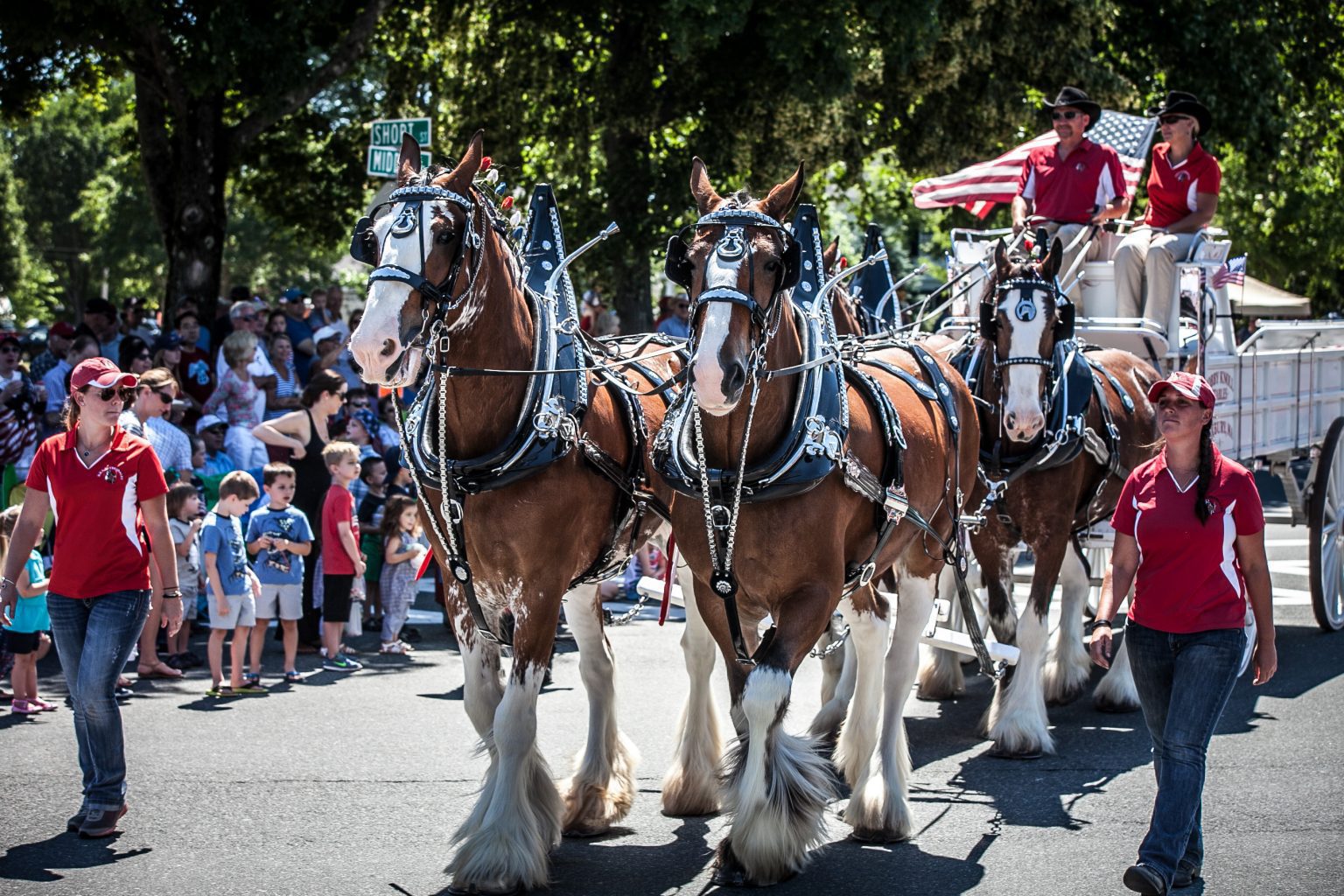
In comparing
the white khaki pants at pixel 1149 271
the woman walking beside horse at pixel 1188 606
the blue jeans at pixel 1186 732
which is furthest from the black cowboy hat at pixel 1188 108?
the blue jeans at pixel 1186 732

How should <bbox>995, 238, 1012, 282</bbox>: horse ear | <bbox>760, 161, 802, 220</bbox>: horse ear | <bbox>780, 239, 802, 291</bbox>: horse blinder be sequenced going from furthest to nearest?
<bbox>995, 238, 1012, 282</bbox>: horse ear → <bbox>760, 161, 802, 220</bbox>: horse ear → <bbox>780, 239, 802, 291</bbox>: horse blinder

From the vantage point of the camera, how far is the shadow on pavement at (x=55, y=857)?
18.0ft

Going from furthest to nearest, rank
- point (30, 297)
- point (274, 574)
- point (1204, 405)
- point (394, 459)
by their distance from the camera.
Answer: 1. point (30, 297)
2. point (394, 459)
3. point (274, 574)
4. point (1204, 405)

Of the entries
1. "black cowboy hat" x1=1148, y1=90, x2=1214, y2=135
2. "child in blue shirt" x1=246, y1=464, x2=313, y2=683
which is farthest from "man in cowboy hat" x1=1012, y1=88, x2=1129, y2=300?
"child in blue shirt" x1=246, y1=464, x2=313, y2=683

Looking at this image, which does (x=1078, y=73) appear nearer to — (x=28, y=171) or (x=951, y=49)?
(x=951, y=49)

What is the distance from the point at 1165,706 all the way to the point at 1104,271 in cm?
517

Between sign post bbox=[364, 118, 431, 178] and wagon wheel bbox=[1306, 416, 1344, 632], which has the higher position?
sign post bbox=[364, 118, 431, 178]

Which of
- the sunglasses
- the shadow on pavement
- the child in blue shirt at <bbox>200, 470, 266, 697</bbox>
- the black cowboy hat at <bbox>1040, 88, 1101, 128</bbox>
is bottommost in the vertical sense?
the shadow on pavement

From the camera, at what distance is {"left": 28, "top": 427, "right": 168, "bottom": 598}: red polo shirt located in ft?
19.8

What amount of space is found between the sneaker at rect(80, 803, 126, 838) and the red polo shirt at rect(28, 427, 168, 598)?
0.90m

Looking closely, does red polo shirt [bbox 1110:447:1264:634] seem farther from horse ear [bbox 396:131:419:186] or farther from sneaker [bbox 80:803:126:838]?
sneaker [bbox 80:803:126:838]

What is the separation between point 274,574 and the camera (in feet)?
30.3

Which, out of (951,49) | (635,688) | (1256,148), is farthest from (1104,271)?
(1256,148)

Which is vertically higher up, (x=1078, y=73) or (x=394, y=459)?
(x=1078, y=73)
